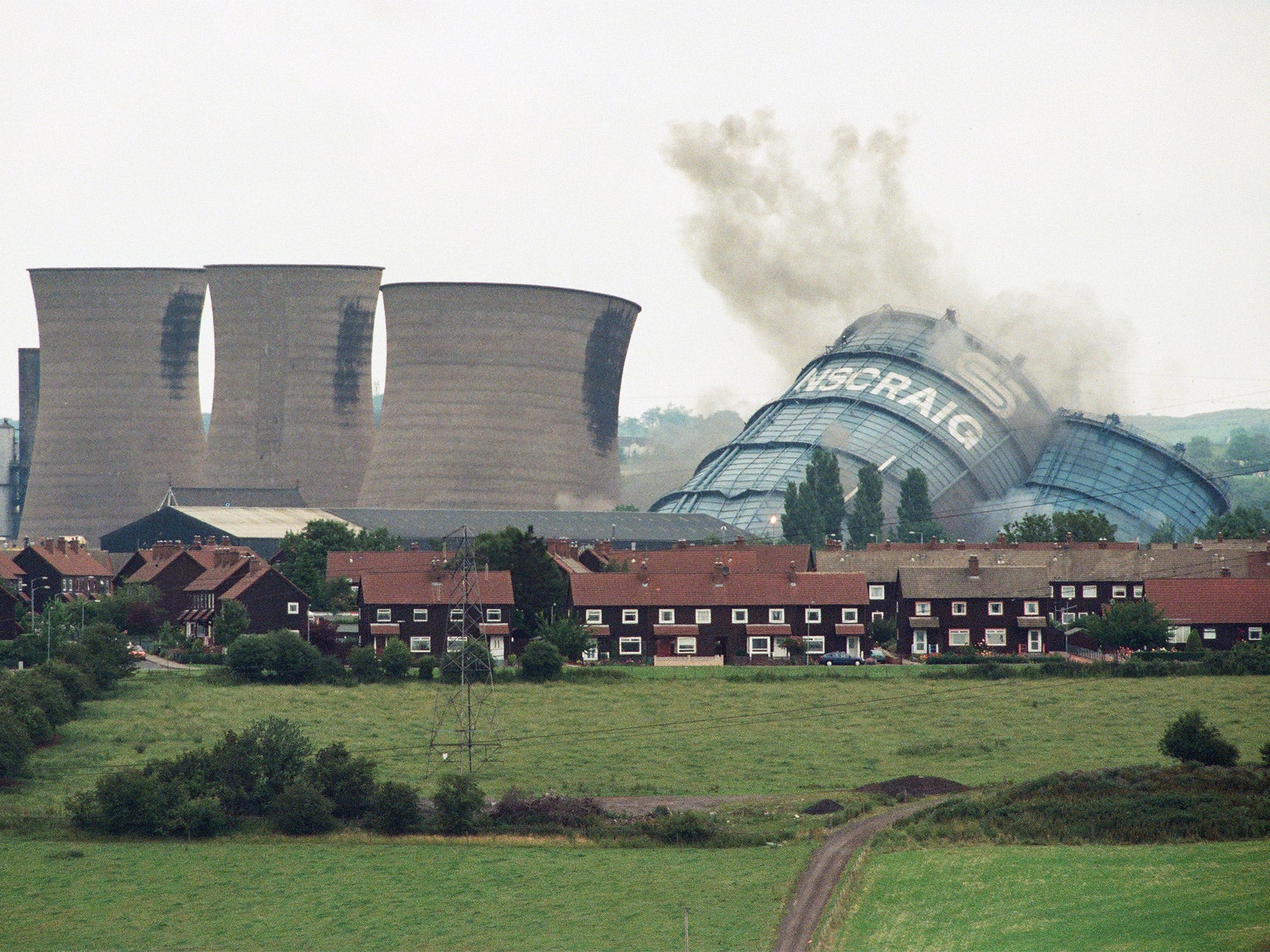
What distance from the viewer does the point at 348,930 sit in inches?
1507

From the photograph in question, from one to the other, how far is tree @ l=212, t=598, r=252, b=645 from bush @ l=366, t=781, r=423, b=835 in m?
34.8

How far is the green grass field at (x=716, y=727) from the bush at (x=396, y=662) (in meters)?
1.24

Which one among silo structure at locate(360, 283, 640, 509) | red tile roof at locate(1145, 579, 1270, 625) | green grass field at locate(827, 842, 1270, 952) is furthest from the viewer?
silo structure at locate(360, 283, 640, 509)

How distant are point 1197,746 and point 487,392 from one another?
90.4 meters

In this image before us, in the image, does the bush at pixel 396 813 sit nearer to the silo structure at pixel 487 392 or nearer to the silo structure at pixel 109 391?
the silo structure at pixel 487 392

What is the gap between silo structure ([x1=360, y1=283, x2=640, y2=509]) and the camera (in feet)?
447

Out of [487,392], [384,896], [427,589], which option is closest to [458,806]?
[384,896]

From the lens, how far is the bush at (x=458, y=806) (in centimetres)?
4697

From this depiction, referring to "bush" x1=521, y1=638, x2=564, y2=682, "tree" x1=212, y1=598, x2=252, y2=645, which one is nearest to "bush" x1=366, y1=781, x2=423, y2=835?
"bush" x1=521, y1=638, x2=564, y2=682

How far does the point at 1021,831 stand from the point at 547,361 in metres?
97.4

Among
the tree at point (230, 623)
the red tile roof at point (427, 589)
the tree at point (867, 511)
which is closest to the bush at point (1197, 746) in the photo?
the red tile roof at point (427, 589)

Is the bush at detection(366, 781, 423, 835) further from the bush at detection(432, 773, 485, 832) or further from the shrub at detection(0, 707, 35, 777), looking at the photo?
the shrub at detection(0, 707, 35, 777)

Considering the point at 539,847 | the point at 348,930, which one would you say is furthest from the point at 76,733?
the point at 348,930

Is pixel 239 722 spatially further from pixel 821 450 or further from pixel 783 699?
pixel 821 450
